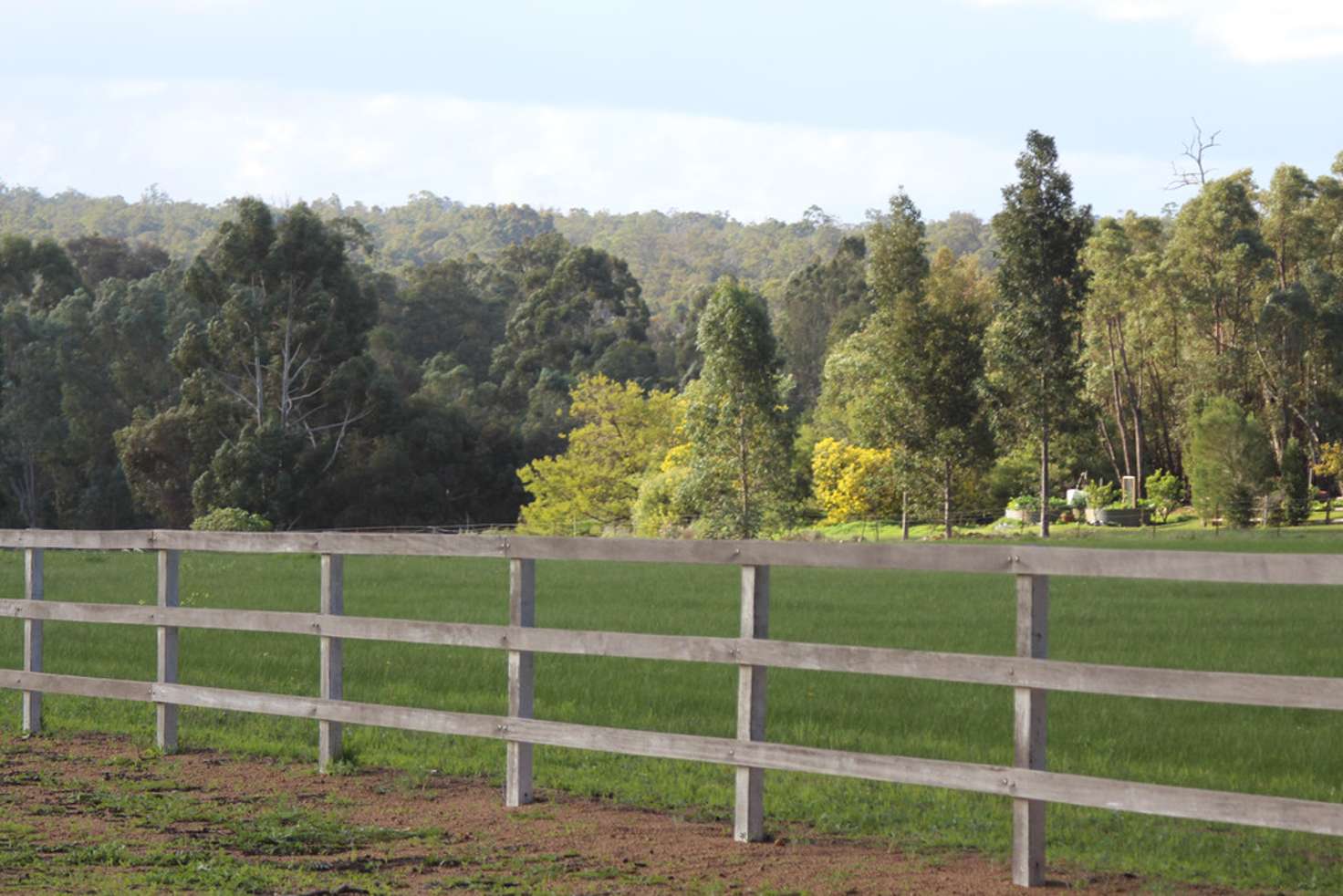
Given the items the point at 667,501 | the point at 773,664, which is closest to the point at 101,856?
the point at 773,664

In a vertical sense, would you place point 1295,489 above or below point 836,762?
below

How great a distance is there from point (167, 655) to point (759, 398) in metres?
55.3

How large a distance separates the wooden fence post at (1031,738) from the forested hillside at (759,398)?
177 ft

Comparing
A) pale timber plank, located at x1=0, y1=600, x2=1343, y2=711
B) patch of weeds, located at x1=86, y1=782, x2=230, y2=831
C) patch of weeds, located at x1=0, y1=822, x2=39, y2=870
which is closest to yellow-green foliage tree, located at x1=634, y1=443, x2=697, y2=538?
pale timber plank, located at x1=0, y1=600, x2=1343, y2=711

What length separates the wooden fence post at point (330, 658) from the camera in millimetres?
9953

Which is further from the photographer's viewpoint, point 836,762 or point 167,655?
point 167,655

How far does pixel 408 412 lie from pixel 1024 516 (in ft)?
98.6

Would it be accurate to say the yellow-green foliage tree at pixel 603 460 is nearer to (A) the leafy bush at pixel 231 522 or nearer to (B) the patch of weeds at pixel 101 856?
(A) the leafy bush at pixel 231 522

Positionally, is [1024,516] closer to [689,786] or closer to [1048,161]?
[1048,161]

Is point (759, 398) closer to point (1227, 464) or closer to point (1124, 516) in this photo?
point (1124, 516)

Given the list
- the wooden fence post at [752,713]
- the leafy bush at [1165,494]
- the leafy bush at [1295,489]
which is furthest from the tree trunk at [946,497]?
the wooden fence post at [752,713]

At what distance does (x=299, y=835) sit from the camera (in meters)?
8.05

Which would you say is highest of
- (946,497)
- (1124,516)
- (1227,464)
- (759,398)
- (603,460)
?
(759,398)

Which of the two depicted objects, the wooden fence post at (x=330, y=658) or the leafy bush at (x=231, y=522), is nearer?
the wooden fence post at (x=330, y=658)
